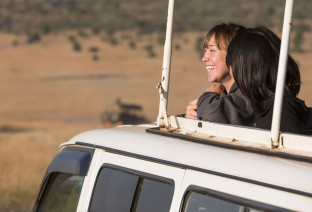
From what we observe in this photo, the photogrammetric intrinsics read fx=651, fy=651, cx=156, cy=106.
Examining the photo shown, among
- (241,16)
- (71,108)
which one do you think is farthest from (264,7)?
(71,108)

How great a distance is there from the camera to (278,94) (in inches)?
85.4

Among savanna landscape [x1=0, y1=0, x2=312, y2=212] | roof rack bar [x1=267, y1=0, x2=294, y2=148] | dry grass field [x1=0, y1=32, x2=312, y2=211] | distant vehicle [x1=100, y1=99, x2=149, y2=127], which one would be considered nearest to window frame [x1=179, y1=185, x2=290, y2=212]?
roof rack bar [x1=267, y1=0, x2=294, y2=148]

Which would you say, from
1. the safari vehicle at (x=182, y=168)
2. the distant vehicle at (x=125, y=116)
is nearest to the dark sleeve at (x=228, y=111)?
the safari vehicle at (x=182, y=168)

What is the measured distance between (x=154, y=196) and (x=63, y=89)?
101 ft

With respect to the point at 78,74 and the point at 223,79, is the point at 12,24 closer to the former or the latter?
the point at 78,74

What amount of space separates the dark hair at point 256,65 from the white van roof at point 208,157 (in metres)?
0.43

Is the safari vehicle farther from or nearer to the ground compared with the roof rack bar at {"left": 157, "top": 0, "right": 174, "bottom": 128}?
nearer to the ground

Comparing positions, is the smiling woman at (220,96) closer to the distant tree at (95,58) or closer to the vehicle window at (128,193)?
the vehicle window at (128,193)

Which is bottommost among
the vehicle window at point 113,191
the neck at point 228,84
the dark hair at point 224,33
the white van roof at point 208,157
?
the vehicle window at point 113,191

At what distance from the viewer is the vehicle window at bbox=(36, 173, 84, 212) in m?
2.89

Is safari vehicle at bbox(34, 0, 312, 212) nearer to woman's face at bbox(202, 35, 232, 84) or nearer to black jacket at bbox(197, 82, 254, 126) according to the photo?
black jacket at bbox(197, 82, 254, 126)

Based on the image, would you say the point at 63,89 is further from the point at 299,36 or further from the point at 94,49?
the point at 299,36

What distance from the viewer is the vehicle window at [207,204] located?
212cm

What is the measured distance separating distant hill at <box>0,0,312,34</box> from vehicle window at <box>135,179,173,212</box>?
153ft
